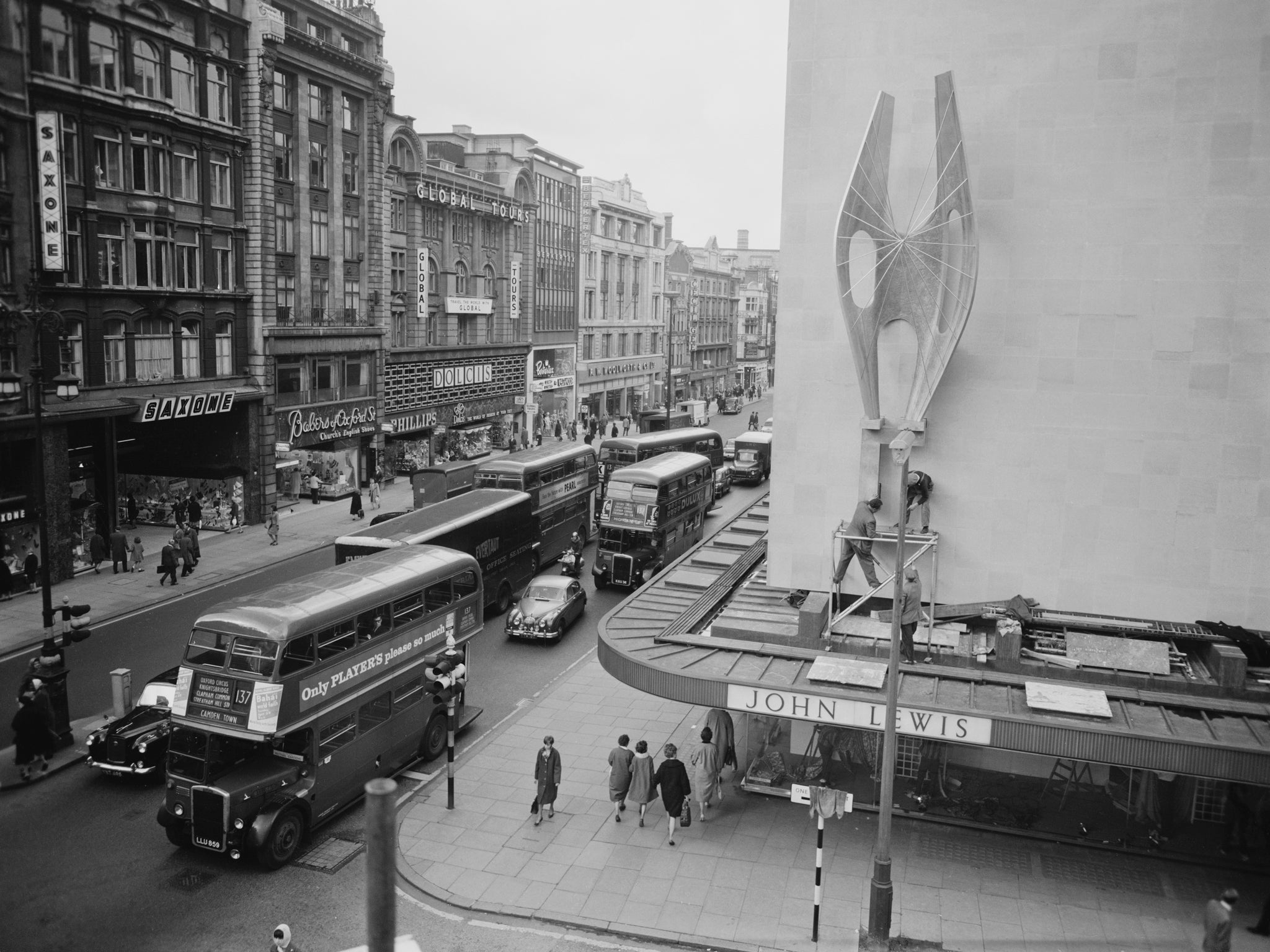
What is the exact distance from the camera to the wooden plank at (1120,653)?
1722cm

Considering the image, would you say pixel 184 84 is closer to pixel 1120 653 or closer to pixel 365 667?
pixel 365 667

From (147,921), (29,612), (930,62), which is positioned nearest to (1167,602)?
(930,62)

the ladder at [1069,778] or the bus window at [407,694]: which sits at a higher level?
the bus window at [407,694]

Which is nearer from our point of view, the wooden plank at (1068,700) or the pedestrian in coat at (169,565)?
the wooden plank at (1068,700)

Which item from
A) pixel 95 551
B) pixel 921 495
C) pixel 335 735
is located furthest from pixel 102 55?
pixel 95 551

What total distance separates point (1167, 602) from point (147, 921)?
18.1m

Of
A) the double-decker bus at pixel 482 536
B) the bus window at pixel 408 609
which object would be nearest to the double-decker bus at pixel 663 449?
the double-decker bus at pixel 482 536

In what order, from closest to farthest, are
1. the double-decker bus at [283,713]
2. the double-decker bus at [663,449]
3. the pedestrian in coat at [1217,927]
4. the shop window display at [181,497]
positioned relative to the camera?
the pedestrian in coat at [1217,927]
the double-decker bus at [283,713]
the shop window display at [181,497]
the double-decker bus at [663,449]

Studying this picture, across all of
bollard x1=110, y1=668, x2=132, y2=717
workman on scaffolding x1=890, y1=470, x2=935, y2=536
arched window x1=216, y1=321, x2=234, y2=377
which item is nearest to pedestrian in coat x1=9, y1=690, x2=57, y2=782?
bollard x1=110, y1=668, x2=132, y2=717

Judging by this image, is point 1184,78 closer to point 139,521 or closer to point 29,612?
point 29,612

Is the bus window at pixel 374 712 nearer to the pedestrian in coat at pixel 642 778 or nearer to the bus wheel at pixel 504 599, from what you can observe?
the pedestrian in coat at pixel 642 778

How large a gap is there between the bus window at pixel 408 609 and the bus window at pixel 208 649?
3.85m

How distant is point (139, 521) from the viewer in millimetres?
42469

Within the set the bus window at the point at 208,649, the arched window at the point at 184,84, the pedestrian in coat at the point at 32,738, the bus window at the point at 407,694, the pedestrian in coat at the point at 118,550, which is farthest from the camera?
the pedestrian in coat at the point at 118,550
